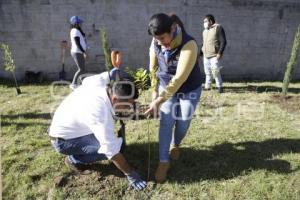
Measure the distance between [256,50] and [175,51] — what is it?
286 inches

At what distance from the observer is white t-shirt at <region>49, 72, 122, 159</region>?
315 cm

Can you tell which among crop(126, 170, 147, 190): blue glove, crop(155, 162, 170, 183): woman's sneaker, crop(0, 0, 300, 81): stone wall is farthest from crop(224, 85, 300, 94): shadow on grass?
crop(126, 170, 147, 190): blue glove

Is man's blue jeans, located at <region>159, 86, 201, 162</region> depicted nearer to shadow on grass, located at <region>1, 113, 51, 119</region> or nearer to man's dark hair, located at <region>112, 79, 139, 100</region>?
man's dark hair, located at <region>112, 79, 139, 100</region>

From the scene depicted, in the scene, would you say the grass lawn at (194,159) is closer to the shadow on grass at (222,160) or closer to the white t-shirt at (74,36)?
the shadow on grass at (222,160)

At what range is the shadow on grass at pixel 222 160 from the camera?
4020 millimetres

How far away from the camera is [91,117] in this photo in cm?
316

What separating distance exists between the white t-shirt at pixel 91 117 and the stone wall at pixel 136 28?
538cm

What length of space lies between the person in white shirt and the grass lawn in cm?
28

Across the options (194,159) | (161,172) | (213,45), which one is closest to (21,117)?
(161,172)

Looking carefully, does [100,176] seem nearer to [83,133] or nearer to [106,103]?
[83,133]

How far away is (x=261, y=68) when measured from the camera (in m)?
10.2

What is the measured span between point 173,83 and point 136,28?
5.85 meters

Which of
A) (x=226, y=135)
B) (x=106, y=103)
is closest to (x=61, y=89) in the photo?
(x=226, y=135)

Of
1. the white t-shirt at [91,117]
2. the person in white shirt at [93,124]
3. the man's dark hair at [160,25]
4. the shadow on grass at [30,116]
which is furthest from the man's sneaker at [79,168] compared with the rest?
the shadow on grass at [30,116]
